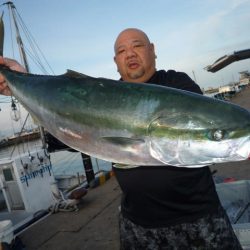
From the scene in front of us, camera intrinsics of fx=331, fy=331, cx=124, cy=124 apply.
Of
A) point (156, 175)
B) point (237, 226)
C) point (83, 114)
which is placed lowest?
point (237, 226)

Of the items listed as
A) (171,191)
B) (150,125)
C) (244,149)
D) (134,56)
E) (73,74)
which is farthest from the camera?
(134,56)

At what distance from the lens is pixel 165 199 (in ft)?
8.36

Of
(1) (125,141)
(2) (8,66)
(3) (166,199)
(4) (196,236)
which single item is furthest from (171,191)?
(2) (8,66)

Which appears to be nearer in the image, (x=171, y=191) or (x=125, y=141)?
(x=125, y=141)

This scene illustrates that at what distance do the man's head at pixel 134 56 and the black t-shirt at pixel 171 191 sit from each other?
0.21 m

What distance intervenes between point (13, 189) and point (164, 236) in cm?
790

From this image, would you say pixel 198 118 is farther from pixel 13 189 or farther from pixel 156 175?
pixel 13 189

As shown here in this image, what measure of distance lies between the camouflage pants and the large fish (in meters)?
0.91

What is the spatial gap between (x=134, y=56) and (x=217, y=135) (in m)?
1.12

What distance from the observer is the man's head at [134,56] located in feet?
8.73

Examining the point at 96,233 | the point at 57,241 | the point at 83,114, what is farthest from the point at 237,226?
the point at 57,241

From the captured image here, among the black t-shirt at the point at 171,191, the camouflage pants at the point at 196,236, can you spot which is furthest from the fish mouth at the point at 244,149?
the camouflage pants at the point at 196,236

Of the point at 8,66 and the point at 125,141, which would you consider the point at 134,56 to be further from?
the point at 8,66

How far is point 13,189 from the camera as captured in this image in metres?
9.61
